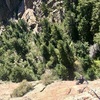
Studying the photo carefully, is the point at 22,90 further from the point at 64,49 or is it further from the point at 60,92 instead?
the point at 64,49

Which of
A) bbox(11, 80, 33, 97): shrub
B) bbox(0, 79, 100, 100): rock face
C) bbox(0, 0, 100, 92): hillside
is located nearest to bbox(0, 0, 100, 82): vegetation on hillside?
bbox(0, 0, 100, 92): hillside

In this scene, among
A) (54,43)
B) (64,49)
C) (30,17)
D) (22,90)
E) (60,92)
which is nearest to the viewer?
(60,92)

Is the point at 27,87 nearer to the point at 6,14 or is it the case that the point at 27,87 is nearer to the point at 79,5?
the point at 79,5

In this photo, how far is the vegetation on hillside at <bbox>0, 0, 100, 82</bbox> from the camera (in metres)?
59.2

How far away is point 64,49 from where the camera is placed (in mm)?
60906

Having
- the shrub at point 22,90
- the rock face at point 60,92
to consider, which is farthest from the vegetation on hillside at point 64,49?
the rock face at point 60,92

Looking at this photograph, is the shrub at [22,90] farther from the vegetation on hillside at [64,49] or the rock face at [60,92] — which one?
the vegetation on hillside at [64,49]

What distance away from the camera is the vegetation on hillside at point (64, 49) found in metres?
59.2

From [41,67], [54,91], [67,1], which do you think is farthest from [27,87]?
[67,1]

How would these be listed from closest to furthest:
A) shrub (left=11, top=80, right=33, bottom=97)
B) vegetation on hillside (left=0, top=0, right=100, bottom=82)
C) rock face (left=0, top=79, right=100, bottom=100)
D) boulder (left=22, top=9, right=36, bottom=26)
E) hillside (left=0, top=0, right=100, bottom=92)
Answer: rock face (left=0, top=79, right=100, bottom=100)
shrub (left=11, top=80, right=33, bottom=97)
vegetation on hillside (left=0, top=0, right=100, bottom=82)
hillside (left=0, top=0, right=100, bottom=92)
boulder (left=22, top=9, right=36, bottom=26)

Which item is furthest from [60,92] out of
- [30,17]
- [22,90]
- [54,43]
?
[30,17]

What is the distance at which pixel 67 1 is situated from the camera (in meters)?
79.2

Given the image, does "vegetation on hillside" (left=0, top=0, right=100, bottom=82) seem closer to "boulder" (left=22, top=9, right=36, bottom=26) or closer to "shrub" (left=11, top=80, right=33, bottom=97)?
"boulder" (left=22, top=9, right=36, bottom=26)

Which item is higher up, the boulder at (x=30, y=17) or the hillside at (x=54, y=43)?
the boulder at (x=30, y=17)
